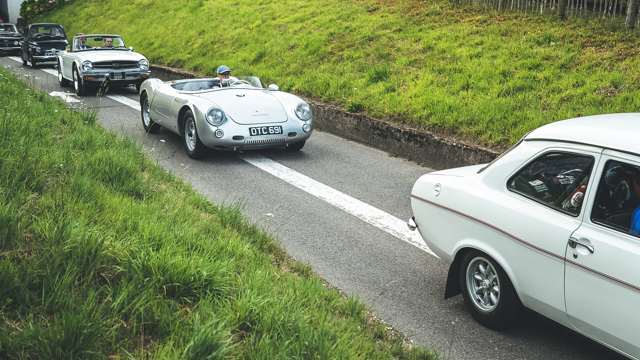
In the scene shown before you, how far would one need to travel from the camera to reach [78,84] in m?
15.5

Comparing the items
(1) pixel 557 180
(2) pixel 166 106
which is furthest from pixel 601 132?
(2) pixel 166 106

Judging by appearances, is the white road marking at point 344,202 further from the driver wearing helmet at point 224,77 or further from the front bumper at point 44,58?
the front bumper at point 44,58

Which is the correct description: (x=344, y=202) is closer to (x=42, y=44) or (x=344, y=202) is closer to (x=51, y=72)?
(x=51, y=72)

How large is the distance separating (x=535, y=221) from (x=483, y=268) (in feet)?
1.99

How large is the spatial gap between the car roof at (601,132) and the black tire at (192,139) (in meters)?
5.71

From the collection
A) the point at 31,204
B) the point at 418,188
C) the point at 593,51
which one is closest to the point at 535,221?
the point at 418,188

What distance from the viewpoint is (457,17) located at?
13289mm

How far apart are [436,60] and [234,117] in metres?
4.40

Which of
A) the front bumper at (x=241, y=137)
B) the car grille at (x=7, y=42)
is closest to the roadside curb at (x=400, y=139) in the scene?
the front bumper at (x=241, y=137)

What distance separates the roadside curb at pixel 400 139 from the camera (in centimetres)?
839

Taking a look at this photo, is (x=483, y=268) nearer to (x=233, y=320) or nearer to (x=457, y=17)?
(x=233, y=320)

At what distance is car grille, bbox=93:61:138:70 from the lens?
50.3ft

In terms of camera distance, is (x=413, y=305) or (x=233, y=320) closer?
(x=233, y=320)

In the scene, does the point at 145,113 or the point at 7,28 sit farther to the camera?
the point at 7,28
